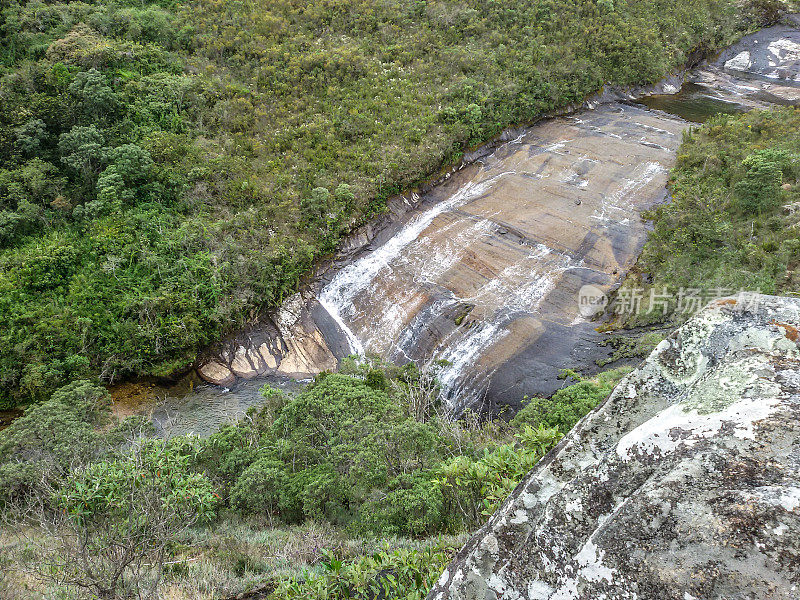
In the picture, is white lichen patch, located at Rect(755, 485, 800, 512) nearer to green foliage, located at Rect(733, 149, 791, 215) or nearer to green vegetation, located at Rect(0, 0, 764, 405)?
green vegetation, located at Rect(0, 0, 764, 405)

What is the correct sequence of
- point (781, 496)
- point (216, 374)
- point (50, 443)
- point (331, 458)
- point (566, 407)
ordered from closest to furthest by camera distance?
1. point (781, 496)
2. point (331, 458)
3. point (566, 407)
4. point (50, 443)
5. point (216, 374)

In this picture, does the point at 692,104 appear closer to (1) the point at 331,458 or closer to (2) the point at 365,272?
(2) the point at 365,272

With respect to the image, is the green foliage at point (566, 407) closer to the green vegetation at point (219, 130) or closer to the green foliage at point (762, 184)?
the green foliage at point (762, 184)

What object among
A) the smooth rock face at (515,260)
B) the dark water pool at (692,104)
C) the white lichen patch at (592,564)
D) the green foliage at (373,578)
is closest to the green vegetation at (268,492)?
the green foliage at (373,578)

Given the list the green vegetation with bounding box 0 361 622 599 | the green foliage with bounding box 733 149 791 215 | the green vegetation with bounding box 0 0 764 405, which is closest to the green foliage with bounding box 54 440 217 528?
the green vegetation with bounding box 0 361 622 599

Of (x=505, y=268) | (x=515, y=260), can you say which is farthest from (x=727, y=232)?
(x=505, y=268)

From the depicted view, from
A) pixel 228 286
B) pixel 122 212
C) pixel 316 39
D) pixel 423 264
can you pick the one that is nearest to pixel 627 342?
pixel 423 264
